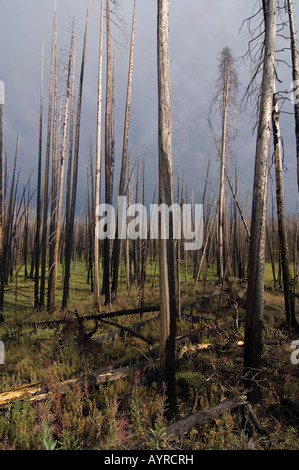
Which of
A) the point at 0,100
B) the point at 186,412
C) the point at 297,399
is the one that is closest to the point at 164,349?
the point at 186,412

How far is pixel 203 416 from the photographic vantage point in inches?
121

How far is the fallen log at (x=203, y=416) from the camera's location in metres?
2.83

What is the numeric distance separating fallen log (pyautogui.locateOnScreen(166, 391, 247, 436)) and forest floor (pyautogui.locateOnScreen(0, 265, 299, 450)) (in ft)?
0.06

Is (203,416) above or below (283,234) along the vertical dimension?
below

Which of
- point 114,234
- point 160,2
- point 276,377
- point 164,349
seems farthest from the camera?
point 114,234

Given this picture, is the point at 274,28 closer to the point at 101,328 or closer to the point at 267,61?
the point at 267,61

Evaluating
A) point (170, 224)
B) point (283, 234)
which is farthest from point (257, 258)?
point (283, 234)

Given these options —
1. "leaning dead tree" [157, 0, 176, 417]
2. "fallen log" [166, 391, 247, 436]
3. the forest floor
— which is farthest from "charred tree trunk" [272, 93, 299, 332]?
"leaning dead tree" [157, 0, 176, 417]

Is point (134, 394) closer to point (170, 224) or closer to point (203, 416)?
point (203, 416)

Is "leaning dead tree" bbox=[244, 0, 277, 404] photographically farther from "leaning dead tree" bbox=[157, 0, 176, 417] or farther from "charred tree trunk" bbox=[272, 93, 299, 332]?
"charred tree trunk" bbox=[272, 93, 299, 332]

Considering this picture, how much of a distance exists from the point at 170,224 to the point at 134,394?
7.69 feet

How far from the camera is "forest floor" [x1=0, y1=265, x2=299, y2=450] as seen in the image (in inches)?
108
